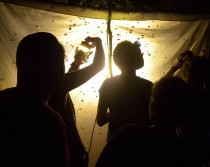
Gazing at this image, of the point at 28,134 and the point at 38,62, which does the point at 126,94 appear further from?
the point at 28,134

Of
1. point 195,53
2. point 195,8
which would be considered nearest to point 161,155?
point 195,53

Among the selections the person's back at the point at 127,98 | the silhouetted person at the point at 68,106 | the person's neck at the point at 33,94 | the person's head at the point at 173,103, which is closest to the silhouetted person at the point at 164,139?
the person's head at the point at 173,103

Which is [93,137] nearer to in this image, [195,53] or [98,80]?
[98,80]

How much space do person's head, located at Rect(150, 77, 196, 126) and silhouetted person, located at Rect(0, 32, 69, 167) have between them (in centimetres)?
61

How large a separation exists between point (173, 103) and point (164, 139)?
0.23m

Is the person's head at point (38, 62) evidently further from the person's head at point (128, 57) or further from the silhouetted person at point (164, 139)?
the person's head at point (128, 57)

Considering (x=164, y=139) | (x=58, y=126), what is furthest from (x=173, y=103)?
(x=58, y=126)

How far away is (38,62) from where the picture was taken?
1717 millimetres

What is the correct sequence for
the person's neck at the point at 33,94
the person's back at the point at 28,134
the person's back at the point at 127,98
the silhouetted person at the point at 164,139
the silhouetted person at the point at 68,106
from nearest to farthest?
the person's back at the point at 28,134 < the person's neck at the point at 33,94 < the silhouetted person at the point at 164,139 < the silhouetted person at the point at 68,106 < the person's back at the point at 127,98

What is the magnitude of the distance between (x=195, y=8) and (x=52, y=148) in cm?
727

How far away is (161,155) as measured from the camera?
1.75 metres

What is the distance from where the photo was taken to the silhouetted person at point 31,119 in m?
1.52

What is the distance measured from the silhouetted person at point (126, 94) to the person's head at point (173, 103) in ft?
4.10

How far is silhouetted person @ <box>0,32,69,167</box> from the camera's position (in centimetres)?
152
